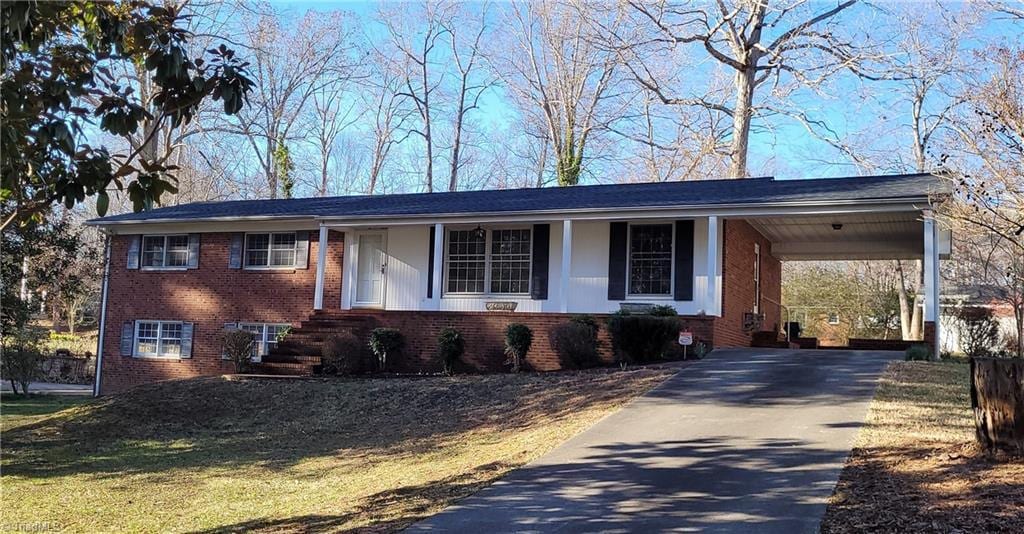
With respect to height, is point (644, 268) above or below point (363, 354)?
above

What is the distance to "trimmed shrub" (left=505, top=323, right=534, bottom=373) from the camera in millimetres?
17297

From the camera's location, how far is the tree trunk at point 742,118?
101 ft

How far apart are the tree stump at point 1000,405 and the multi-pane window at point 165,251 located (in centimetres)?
1951

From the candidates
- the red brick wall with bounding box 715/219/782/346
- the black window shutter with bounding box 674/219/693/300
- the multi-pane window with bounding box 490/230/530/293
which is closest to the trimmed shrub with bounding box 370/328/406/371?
the multi-pane window with bounding box 490/230/530/293

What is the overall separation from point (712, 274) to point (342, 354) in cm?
747

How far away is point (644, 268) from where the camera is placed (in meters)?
19.0

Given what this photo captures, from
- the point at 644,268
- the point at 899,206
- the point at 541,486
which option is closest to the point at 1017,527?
the point at 541,486

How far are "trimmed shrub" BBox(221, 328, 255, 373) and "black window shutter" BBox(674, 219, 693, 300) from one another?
29.9 ft

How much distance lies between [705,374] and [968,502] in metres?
7.17

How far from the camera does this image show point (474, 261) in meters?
20.6

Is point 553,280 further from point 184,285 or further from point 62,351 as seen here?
point 62,351

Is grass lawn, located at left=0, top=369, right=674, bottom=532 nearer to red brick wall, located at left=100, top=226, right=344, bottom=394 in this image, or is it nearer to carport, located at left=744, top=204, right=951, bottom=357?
red brick wall, located at left=100, top=226, right=344, bottom=394

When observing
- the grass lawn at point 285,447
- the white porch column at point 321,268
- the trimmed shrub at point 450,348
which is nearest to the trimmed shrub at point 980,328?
the grass lawn at point 285,447

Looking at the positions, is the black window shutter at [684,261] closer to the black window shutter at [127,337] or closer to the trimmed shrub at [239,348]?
the trimmed shrub at [239,348]
